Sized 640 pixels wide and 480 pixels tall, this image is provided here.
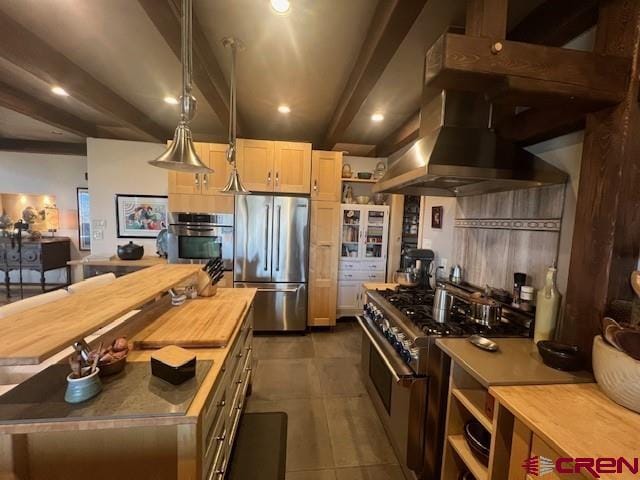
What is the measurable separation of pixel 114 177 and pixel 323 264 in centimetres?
329

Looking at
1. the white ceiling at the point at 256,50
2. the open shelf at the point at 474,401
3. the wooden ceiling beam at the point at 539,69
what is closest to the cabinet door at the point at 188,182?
the white ceiling at the point at 256,50

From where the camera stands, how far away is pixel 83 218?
5.27 meters

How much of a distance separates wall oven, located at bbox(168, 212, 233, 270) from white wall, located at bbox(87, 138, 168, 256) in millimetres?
1174

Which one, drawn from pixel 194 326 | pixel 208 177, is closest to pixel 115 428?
pixel 194 326

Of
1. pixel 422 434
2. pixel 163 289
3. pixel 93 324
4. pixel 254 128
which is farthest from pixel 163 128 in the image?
pixel 422 434

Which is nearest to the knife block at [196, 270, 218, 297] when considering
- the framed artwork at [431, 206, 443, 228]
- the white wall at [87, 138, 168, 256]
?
the framed artwork at [431, 206, 443, 228]

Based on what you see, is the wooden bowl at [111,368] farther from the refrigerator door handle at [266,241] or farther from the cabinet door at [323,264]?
the cabinet door at [323,264]

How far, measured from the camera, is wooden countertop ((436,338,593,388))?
1173 mm

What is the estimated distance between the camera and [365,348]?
2588mm

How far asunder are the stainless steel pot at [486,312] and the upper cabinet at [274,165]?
250 cm

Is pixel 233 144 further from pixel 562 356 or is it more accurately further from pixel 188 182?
pixel 562 356

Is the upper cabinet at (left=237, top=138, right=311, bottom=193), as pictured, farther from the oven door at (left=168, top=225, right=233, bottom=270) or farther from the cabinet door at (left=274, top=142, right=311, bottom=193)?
the oven door at (left=168, top=225, right=233, bottom=270)

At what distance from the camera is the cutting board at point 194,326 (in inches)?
54.3

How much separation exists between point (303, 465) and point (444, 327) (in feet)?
4.00
